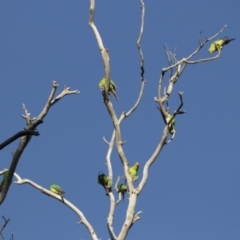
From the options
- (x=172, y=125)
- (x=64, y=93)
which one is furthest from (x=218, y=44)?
(x=64, y=93)

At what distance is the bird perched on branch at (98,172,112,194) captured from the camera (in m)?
7.51

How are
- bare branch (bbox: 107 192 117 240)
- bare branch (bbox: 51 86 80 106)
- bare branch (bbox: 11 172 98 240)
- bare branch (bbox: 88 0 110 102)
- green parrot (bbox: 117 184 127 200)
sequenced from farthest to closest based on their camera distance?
green parrot (bbox: 117 184 127 200) < bare branch (bbox: 11 172 98 240) < bare branch (bbox: 88 0 110 102) < bare branch (bbox: 107 192 117 240) < bare branch (bbox: 51 86 80 106)

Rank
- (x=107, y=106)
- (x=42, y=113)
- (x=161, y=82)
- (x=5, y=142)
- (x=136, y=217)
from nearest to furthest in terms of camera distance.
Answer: (x=5, y=142) < (x=42, y=113) < (x=136, y=217) < (x=107, y=106) < (x=161, y=82)

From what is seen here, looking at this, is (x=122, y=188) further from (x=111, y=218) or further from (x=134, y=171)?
(x=111, y=218)

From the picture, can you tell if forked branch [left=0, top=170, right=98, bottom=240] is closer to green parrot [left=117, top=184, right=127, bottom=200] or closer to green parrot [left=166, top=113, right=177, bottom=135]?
green parrot [left=117, top=184, right=127, bottom=200]

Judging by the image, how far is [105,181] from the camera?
7664mm

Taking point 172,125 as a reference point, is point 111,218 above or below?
below

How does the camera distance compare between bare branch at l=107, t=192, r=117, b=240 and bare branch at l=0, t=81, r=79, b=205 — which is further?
bare branch at l=107, t=192, r=117, b=240

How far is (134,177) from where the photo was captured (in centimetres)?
729

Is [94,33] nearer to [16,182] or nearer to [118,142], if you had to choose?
[118,142]

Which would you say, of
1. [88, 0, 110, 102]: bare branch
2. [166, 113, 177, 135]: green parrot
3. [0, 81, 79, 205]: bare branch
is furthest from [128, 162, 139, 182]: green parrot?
[0, 81, 79, 205]: bare branch

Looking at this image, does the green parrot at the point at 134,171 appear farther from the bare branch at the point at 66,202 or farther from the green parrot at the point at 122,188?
the bare branch at the point at 66,202

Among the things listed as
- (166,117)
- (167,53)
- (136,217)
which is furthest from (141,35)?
(136,217)

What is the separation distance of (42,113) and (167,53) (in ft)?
11.4
